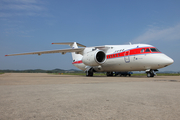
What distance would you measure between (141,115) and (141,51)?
14.1m

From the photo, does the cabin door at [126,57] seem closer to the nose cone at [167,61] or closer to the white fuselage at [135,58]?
the white fuselage at [135,58]

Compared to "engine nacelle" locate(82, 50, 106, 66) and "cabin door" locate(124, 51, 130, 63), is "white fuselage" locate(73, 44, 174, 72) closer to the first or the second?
"cabin door" locate(124, 51, 130, 63)

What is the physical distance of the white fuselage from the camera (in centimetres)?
1523

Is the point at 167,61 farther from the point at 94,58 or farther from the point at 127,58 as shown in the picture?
the point at 94,58

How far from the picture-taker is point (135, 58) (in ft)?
53.4

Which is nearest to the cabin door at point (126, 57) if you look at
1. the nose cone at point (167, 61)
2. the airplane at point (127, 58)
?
the airplane at point (127, 58)

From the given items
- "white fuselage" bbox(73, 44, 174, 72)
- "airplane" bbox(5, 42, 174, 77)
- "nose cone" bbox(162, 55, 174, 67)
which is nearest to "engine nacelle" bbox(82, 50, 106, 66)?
"airplane" bbox(5, 42, 174, 77)

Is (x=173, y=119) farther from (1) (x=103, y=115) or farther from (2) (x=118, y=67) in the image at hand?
(2) (x=118, y=67)

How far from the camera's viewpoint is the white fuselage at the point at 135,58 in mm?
15227

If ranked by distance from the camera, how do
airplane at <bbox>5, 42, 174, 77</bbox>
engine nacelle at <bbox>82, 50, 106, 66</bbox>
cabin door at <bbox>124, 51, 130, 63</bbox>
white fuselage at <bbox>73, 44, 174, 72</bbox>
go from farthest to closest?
1. engine nacelle at <bbox>82, 50, 106, 66</bbox>
2. cabin door at <bbox>124, 51, 130, 63</bbox>
3. airplane at <bbox>5, 42, 174, 77</bbox>
4. white fuselage at <bbox>73, 44, 174, 72</bbox>

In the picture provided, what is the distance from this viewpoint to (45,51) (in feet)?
65.3

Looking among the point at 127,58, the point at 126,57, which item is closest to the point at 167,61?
the point at 127,58

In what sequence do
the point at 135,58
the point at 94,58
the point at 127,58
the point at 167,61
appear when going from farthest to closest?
the point at 94,58 → the point at 127,58 → the point at 135,58 → the point at 167,61

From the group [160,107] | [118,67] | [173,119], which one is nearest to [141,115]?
[173,119]
